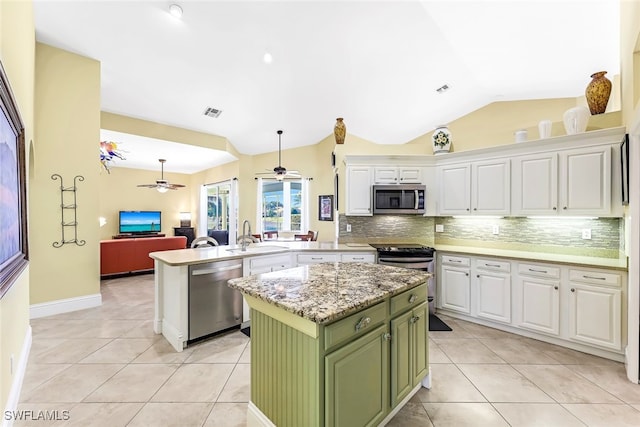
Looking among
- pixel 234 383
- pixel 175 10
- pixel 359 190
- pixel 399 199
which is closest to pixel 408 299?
pixel 234 383

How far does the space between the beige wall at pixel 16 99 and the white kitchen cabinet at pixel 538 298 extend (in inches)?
168

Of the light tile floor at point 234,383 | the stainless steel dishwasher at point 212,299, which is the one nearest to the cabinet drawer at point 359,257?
the light tile floor at point 234,383

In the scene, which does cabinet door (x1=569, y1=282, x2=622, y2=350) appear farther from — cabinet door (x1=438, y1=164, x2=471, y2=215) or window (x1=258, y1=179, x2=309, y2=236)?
window (x1=258, y1=179, x2=309, y2=236)

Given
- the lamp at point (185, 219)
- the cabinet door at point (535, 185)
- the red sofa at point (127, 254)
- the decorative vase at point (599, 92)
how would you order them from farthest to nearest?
the lamp at point (185, 219), the red sofa at point (127, 254), the cabinet door at point (535, 185), the decorative vase at point (599, 92)

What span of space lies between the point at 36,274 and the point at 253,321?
366cm

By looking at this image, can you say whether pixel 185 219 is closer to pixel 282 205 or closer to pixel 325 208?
pixel 282 205

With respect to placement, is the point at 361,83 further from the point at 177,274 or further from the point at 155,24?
the point at 177,274

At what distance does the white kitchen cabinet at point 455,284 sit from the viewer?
3395 mm

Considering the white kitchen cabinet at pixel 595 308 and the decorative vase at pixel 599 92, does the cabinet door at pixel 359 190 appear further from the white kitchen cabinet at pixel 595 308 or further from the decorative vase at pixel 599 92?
the decorative vase at pixel 599 92

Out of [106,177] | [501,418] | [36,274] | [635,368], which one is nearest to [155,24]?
[36,274]

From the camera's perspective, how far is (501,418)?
1.79 m

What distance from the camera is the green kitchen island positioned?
4.13 feet

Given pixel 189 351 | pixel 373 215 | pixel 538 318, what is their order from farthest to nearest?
pixel 373 215 → pixel 538 318 → pixel 189 351

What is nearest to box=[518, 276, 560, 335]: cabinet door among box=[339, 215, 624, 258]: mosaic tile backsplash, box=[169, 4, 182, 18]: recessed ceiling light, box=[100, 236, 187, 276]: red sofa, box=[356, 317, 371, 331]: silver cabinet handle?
box=[339, 215, 624, 258]: mosaic tile backsplash
